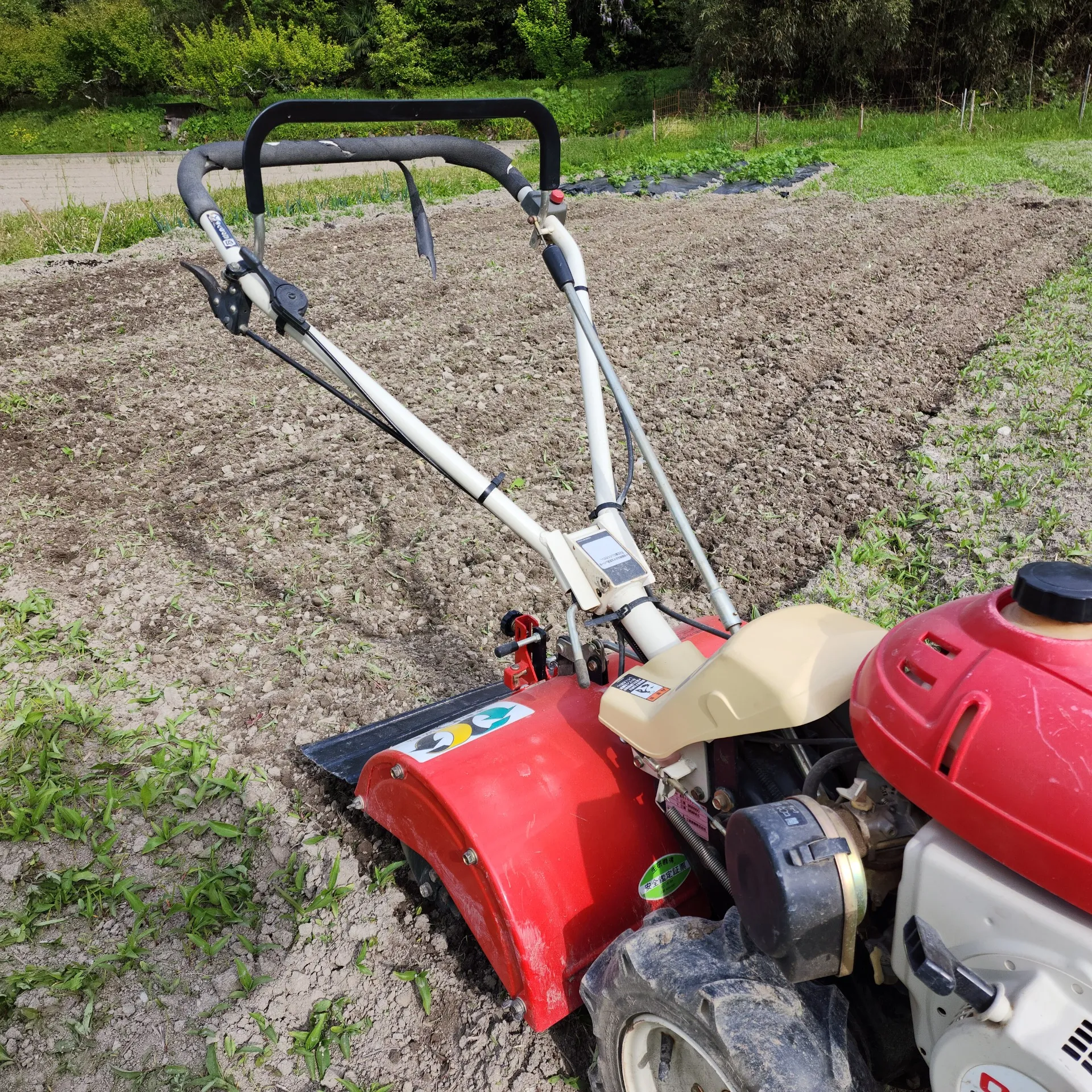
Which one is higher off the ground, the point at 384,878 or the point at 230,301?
the point at 230,301

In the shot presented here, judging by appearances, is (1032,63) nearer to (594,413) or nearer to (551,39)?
(551,39)

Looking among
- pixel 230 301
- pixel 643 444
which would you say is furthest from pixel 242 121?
pixel 643 444

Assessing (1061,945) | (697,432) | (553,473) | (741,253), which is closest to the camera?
(1061,945)

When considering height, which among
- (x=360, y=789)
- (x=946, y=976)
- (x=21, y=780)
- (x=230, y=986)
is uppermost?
(x=946, y=976)

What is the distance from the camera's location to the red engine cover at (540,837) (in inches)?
57.3

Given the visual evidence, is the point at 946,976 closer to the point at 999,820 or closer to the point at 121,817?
the point at 999,820

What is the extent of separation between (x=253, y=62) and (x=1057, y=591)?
3823 centimetres

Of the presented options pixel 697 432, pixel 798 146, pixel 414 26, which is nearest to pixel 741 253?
pixel 697 432

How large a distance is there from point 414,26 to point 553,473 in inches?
1502

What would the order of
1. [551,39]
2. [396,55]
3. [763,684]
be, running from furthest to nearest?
[396,55] → [551,39] → [763,684]

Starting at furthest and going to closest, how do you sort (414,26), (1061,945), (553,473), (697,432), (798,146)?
(414,26) < (798,146) < (697,432) < (553,473) < (1061,945)

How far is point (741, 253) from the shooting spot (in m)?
7.85

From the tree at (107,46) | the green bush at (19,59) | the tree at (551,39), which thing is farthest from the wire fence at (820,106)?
the green bush at (19,59)

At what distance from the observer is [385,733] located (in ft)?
7.68
